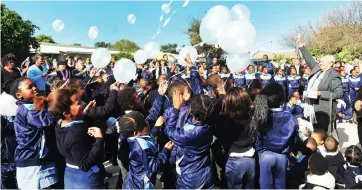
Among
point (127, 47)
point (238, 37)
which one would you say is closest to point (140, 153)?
point (238, 37)

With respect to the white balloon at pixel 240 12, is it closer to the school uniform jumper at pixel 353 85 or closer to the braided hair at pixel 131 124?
the braided hair at pixel 131 124

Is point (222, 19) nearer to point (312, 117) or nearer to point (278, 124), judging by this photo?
point (278, 124)

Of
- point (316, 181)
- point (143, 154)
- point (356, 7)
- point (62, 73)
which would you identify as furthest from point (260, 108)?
point (356, 7)

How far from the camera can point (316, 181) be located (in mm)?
2619

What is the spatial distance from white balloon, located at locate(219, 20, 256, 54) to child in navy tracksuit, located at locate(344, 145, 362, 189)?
1485 millimetres

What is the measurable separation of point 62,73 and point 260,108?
4992 millimetres

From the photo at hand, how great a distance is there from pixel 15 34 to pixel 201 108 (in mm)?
22440

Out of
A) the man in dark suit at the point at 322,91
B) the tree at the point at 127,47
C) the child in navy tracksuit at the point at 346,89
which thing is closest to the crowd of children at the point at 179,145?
the man in dark suit at the point at 322,91

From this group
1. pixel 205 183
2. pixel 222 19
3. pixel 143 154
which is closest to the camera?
pixel 143 154

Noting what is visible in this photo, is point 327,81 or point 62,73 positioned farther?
point 62,73

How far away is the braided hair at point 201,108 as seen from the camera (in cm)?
245

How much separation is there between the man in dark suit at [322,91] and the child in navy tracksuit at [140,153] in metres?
2.79

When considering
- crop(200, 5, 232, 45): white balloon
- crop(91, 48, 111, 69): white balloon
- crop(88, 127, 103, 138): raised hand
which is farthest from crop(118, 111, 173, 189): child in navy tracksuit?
crop(91, 48, 111, 69): white balloon

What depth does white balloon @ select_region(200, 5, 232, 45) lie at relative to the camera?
345cm
